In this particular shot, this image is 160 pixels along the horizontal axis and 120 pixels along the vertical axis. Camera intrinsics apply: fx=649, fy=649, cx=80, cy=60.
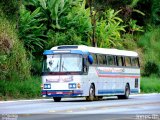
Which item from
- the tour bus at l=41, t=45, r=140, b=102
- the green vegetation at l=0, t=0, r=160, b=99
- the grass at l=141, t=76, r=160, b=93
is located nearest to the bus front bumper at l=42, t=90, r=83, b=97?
the tour bus at l=41, t=45, r=140, b=102

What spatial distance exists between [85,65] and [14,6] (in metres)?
8.03

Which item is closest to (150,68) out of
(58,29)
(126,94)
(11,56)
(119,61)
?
(58,29)

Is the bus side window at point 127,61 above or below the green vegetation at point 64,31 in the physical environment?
below

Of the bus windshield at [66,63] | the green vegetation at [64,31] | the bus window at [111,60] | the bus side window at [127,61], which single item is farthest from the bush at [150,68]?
the bus windshield at [66,63]

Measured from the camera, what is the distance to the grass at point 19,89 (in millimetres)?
34406

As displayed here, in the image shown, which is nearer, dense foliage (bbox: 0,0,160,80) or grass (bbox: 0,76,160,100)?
grass (bbox: 0,76,160,100)

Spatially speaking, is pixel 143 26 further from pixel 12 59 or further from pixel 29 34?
pixel 12 59

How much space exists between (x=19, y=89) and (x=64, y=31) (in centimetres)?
959

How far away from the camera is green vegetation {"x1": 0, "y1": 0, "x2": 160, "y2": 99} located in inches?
1416

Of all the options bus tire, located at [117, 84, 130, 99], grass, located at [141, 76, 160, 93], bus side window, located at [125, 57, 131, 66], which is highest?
bus side window, located at [125, 57, 131, 66]

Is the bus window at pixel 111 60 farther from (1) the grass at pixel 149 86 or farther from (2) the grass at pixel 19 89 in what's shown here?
(1) the grass at pixel 149 86

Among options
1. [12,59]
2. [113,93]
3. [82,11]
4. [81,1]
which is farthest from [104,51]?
[81,1]

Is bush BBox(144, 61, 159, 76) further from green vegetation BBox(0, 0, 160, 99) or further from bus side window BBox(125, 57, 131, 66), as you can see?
bus side window BBox(125, 57, 131, 66)

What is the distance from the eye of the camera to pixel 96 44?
153 ft
